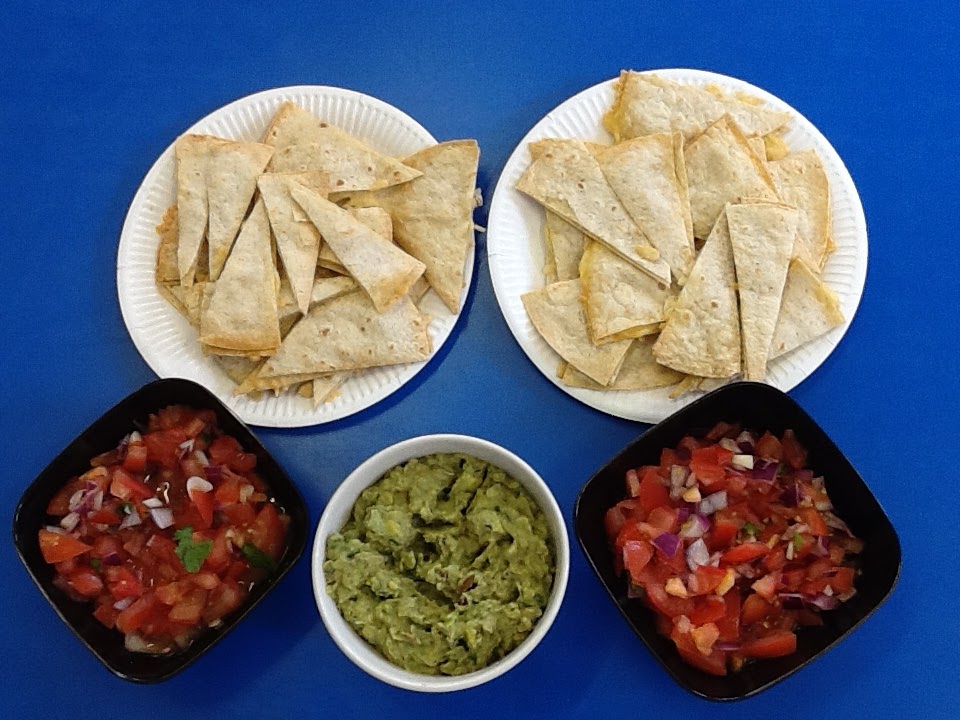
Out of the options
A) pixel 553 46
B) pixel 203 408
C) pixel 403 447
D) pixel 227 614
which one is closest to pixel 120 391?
pixel 203 408

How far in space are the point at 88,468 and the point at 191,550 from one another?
0.35 m

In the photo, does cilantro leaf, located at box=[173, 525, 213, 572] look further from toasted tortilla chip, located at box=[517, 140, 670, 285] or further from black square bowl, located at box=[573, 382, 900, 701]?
toasted tortilla chip, located at box=[517, 140, 670, 285]

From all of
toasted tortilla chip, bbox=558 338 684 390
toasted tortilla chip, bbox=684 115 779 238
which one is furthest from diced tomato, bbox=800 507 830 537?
toasted tortilla chip, bbox=684 115 779 238

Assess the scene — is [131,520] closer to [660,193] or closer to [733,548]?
[733,548]

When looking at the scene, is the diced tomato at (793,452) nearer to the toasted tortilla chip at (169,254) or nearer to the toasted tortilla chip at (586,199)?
the toasted tortilla chip at (586,199)

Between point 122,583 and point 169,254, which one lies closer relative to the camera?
point 122,583

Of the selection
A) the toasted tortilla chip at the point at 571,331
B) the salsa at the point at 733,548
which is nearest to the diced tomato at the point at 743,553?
the salsa at the point at 733,548

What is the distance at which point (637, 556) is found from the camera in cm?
180

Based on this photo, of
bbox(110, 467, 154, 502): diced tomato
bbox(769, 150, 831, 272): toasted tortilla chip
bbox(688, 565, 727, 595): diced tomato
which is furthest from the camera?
bbox(769, 150, 831, 272): toasted tortilla chip

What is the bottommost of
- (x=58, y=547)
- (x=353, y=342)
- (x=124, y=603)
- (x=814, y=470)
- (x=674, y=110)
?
(x=124, y=603)

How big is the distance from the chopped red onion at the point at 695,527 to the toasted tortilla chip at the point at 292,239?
1.00 metres

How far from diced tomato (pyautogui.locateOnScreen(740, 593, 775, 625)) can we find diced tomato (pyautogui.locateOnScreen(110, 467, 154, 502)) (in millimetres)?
1314

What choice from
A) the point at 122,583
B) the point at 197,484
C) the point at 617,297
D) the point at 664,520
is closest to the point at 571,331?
the point at 617,297

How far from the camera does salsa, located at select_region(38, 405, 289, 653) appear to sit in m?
1.84
